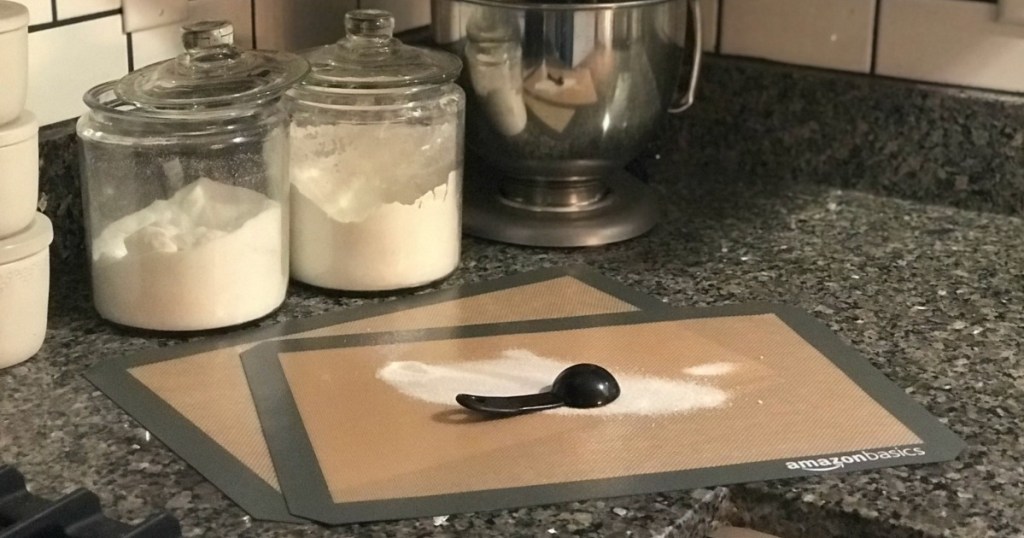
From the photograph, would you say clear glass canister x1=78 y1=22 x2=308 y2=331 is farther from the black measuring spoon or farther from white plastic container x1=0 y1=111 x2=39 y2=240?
the black measuring spoon

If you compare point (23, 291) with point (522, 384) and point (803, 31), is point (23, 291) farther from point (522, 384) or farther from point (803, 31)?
point (803, 31)

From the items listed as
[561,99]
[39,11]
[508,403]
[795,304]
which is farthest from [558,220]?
[39,11]

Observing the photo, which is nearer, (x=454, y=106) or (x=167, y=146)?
(x=167, y=146)

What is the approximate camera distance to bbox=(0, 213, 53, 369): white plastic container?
75 cm

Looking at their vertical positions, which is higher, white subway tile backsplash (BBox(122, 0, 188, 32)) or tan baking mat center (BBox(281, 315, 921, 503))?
white subway tile backsplash (BBox(122, 0, 188, 32))

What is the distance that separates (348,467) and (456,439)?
7 centimetres

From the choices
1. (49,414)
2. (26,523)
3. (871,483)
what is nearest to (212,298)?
(49,414)

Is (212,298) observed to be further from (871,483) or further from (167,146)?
(871,483)

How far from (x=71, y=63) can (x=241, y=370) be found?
0.28m

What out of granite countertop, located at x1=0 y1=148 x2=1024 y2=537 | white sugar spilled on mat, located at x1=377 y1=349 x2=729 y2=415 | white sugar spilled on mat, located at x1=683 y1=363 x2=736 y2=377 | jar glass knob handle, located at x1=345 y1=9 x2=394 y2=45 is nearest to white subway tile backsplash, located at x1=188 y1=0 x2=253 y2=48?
jar glass knob handle, located at x1=345 y1=9 x2=394 y2=45

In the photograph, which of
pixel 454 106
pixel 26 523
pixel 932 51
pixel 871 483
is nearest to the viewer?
pixel 26 523

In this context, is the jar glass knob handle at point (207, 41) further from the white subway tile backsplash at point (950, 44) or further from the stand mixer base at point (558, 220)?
the white subway tile backsplash at point (950, 44)

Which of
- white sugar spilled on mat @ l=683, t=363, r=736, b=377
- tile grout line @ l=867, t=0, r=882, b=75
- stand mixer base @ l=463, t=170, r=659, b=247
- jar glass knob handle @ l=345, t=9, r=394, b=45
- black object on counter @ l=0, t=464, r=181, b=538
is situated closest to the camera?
black object on counter @ l=0, t=464, r=181, b=538

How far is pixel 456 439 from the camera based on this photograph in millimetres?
702
